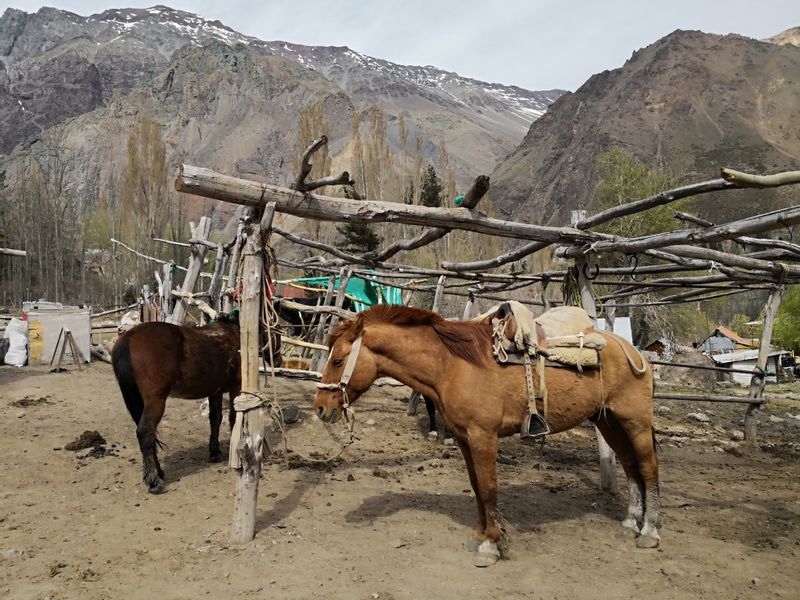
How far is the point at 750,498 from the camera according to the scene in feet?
17.0

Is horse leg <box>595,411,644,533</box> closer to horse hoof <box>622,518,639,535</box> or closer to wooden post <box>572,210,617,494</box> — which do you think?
horse hoof <box>622,518,639,535</box>

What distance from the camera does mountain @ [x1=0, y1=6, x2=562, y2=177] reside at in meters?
96.8

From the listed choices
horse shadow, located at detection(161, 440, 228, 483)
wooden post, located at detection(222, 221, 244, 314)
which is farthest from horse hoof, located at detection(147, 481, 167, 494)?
wooden post, located at detection(222, 221, 244, 314)

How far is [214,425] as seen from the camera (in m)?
6.06

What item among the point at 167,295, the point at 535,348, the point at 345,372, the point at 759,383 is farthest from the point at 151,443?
the point at 759,383

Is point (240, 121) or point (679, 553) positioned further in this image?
point (240, 121)

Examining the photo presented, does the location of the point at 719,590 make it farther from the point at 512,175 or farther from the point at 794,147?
the point at 512,175

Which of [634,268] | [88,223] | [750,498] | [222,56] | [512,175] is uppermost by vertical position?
[222,56]

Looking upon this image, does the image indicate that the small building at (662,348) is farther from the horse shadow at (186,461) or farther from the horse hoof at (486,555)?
the horse hoof at (486,555)

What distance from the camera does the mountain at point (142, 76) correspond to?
96.8 m

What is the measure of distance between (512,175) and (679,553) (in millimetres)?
93970

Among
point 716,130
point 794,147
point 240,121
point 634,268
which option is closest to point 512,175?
point 716,130

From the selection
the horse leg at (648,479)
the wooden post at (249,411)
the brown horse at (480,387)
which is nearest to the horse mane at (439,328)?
the brown horse at (480,387)

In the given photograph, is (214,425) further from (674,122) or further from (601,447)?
(674,122)
